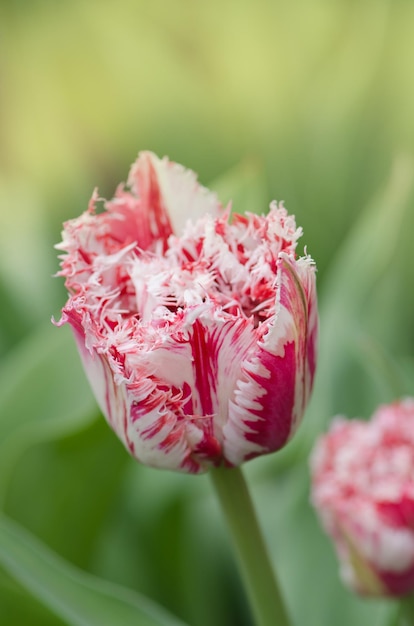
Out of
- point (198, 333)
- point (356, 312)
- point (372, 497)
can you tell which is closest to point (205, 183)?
point (356, 312)

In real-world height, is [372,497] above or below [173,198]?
below

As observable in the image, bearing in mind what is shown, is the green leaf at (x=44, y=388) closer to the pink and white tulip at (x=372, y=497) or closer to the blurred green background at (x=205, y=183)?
the blurred green background at (x=205, y=183)

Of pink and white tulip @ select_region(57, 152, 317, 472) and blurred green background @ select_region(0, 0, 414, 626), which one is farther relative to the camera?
blurred green background @ select_region(0, 0, 414, 626)

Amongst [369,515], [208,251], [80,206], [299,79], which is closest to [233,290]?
[208,251]

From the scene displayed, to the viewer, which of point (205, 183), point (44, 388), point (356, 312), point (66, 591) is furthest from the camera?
point (205, 183)

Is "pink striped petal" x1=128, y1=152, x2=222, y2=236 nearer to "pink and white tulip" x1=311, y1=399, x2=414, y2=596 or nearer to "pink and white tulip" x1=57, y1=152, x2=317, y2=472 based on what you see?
"pink and white tulip" x1=57, y1=152, x2=317, y2=472

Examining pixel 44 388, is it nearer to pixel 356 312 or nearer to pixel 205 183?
pixel 356 312

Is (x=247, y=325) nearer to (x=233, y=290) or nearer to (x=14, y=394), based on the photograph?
(x=233, y=290)

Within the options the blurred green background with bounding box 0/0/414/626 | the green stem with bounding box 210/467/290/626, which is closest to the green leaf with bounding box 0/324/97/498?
the blurred green background with bounding box 0/0/414/626
